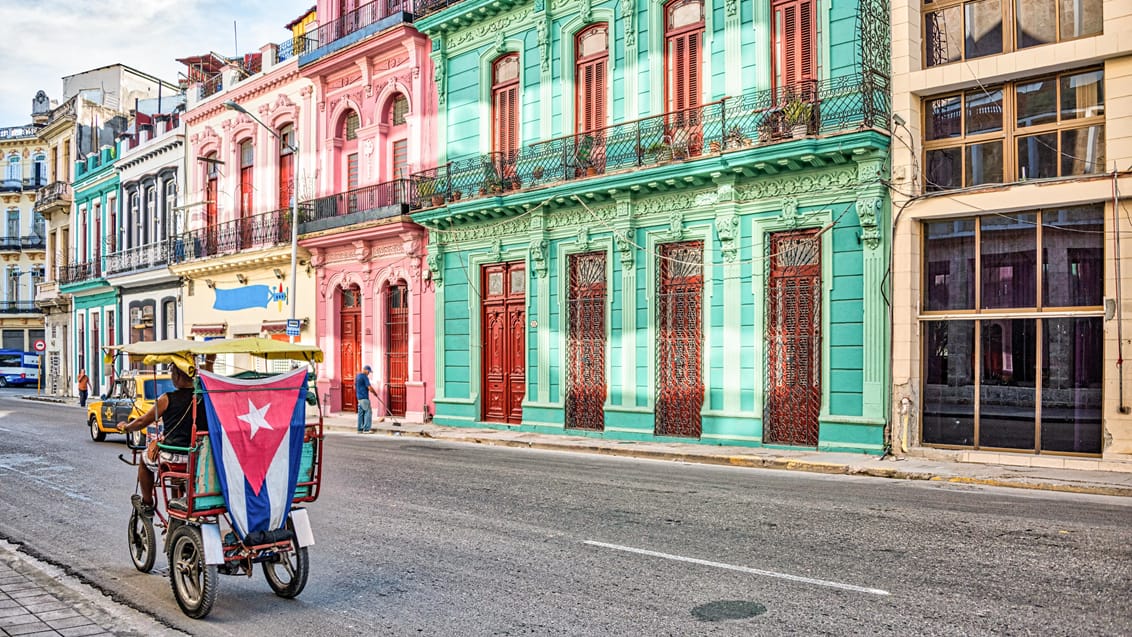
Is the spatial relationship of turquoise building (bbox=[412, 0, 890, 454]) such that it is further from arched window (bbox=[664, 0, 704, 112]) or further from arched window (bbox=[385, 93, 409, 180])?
arched window (bbox=[385, 93, 409, 180])

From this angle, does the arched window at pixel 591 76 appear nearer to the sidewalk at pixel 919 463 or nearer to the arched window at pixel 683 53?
the arched window at pixel 683 53

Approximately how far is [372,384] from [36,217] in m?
46.5

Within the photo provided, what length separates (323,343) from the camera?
94.5ft

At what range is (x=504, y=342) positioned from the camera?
23000 mm

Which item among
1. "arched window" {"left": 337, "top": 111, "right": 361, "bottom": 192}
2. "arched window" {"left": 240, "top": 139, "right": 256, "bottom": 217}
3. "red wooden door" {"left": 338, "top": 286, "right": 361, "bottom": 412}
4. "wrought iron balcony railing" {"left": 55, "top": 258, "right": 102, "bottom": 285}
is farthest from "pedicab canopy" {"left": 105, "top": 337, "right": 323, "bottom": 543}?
"wrought iron balcony railing" {"left": 55, "top": 258, "right": 102, "bottom": 285}

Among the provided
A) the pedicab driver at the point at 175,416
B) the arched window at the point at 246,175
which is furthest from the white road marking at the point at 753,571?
the arched window at the point at 246,175

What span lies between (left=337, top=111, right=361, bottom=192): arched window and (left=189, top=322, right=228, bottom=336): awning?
7.99 m

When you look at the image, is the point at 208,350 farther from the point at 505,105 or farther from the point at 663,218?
the point at 505,105

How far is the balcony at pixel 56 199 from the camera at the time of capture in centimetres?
4712

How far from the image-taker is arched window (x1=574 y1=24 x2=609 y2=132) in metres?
21.1

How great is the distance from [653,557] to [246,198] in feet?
92.8

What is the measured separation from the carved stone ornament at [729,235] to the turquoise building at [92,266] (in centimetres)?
3121

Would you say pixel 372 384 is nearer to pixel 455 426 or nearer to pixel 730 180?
pixel 455 426

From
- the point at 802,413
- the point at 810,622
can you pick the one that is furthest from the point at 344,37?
the point at 810,622
